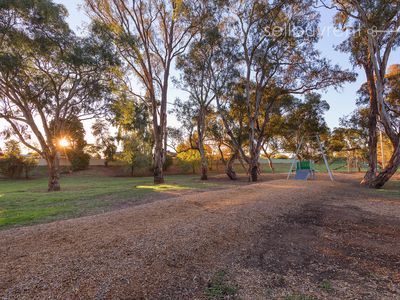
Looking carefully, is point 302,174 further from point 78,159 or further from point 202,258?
point 78,159

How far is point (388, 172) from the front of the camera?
12570 mm

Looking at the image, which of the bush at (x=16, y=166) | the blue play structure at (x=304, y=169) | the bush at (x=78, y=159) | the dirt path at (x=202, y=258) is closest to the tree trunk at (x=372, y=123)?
the blue play structure at (x=304, y=169)

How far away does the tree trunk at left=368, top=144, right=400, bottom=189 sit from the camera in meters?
12.1

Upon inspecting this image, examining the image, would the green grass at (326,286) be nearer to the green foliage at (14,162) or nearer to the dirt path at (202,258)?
the dirt path at (202,258)

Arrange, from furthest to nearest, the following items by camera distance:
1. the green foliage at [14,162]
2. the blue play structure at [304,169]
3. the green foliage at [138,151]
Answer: the green foliage at [138,151] < the green foliage at [14,162] < the blue play structure at [304,169]

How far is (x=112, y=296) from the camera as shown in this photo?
2.33 meters

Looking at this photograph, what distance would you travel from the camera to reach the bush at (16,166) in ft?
105

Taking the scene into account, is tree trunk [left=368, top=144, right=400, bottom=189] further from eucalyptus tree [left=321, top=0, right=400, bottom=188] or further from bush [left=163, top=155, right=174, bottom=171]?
bush [left=163, top=155, right=174, bottom=171]

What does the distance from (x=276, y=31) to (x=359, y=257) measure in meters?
16.8

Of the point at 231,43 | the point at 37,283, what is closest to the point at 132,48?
the point at 231,43

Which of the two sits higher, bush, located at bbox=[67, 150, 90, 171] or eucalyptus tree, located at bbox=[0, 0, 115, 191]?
eucalyptus tree, located at bbox=[0, 0, 115, 191]

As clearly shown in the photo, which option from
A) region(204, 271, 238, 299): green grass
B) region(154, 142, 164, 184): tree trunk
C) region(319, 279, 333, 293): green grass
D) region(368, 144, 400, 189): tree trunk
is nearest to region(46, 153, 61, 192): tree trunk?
region(154, 142, 164, 184): tree trunk

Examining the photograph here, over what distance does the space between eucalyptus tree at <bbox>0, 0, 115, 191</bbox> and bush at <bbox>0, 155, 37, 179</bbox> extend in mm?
20431

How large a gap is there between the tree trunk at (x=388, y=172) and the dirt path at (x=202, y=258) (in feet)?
28.6
